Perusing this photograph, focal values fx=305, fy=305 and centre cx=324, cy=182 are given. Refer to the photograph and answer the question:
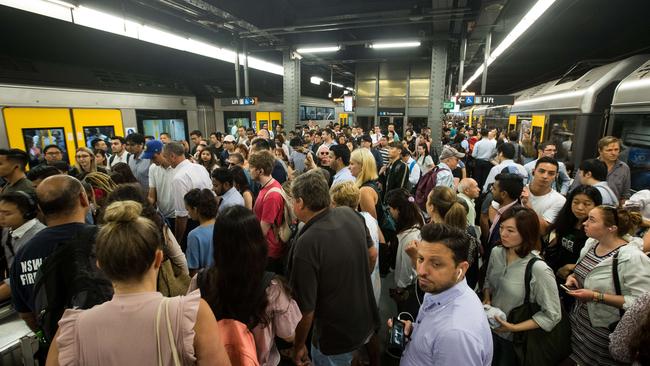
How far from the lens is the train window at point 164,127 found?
787 centimetres

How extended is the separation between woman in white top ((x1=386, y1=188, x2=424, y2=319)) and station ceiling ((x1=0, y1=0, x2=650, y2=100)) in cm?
588

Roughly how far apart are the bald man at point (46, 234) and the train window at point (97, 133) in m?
5.73

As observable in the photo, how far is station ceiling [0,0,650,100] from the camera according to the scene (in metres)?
6.43

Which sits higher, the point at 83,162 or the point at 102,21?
the point at 102,21

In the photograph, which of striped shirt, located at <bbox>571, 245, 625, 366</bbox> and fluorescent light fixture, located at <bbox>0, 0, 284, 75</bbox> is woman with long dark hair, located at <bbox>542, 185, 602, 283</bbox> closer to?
striped shirt, located at <bbox>571, 245, 625, 366</bbox>

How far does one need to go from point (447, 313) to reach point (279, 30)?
913 centimetres

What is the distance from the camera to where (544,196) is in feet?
10.2

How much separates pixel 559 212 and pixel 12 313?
4342mm

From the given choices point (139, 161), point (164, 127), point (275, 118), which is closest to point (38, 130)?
point (139, 161)

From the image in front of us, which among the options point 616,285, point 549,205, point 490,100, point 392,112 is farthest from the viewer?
point 392,112

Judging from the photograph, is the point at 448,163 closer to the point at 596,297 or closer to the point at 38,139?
the point at 596,297

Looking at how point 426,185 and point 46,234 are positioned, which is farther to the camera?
point 426,185

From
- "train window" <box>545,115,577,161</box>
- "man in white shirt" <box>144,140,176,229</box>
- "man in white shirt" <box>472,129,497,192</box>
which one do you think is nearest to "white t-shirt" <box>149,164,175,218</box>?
"man in white shirt" <box>144,140,176,229</box>

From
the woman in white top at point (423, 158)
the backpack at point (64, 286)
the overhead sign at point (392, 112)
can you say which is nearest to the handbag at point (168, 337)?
the backpack at point (64, 286)
